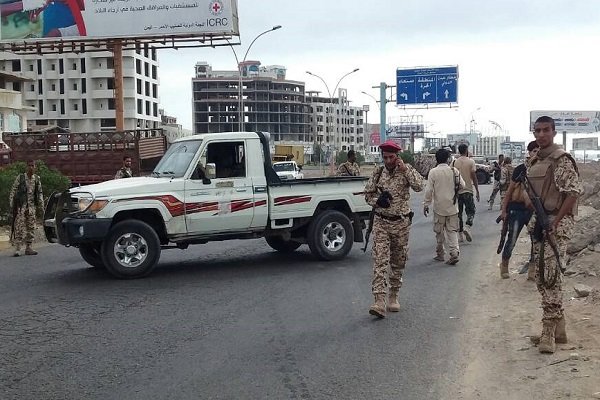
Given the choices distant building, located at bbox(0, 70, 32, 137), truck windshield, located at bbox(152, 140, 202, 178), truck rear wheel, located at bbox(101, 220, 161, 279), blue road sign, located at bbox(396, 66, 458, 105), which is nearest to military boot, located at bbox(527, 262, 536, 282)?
truck windshield, located at bbox(152, 140, 202, 178)

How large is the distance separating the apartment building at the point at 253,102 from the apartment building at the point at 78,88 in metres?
28.9

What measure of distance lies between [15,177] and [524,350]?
520 inches

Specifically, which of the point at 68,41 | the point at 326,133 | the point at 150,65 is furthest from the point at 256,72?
the point at 68,41

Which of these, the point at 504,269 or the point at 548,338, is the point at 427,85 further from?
the point at 548,338

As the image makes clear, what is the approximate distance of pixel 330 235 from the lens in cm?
1108

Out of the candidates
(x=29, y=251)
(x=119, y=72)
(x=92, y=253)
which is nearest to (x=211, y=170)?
(x=92, y=253)

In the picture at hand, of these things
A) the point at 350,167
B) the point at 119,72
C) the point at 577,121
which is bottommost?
the point at 350,167

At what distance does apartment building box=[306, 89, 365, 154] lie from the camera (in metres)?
142

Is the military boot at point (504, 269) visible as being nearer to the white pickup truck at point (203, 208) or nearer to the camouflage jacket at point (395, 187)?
the white pickup truck at point (203, 208)

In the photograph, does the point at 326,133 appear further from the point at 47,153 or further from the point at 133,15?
the point at 47,153

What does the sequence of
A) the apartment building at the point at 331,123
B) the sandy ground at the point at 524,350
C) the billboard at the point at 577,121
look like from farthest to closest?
the apartment building at the point at 331,123, the billboard at the point at 577,121, the sandy ground at the point at 524,350

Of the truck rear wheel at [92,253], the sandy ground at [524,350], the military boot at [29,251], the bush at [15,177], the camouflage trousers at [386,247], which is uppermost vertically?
the bush at [15,177]

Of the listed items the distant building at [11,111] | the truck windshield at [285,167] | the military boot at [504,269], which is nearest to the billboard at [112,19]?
the truck windshield at [285,167]

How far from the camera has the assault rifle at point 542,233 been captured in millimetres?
5473
